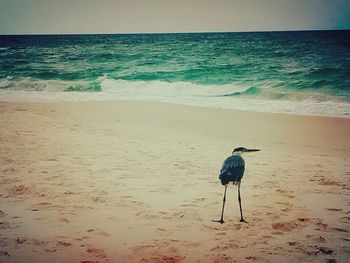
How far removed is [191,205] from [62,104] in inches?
237

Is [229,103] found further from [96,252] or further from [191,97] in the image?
[96,252]

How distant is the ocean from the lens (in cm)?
921

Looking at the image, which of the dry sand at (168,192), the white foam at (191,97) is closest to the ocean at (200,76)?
the white foam at (191,97)

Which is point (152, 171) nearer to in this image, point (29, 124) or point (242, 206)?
point (242, 206)

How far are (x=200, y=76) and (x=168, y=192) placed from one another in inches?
415

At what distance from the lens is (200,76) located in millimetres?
13609

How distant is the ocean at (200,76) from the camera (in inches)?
363

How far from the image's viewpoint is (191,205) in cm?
333

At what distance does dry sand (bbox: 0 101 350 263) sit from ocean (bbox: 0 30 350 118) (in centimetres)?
258

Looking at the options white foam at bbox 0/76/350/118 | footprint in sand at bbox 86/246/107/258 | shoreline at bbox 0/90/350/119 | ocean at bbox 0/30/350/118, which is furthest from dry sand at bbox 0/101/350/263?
ocean at bbox 0/30/350/118

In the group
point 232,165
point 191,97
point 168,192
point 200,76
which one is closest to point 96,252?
point 168,192

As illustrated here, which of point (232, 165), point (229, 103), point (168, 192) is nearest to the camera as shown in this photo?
point (232, 165)

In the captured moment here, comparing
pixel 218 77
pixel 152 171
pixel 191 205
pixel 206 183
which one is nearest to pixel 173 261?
pixel 191 205

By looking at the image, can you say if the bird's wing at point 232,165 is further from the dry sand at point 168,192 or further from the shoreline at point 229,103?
the shoreline at point 229,103
